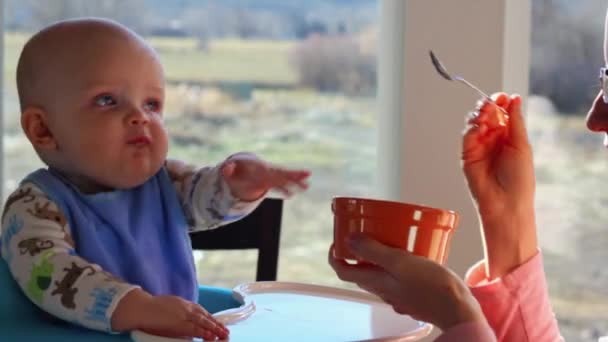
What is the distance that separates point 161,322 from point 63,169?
263 millimetres

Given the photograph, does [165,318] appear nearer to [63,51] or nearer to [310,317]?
[310,317]

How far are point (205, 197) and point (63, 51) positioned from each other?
0.24m

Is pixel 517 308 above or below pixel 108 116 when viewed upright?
below

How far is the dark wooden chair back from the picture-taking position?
5.17ft

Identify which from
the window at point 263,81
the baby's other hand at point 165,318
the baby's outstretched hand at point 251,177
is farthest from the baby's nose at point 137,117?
the window at point 263,81

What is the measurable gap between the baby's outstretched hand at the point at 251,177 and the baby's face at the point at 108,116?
0.29 ft

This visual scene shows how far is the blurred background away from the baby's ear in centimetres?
92

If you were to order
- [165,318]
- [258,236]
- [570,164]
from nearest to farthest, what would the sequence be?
[165,318]
[258,236]
[570,164]

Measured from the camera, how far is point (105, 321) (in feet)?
2.86

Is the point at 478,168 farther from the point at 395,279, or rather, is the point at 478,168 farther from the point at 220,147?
the point at 220,147

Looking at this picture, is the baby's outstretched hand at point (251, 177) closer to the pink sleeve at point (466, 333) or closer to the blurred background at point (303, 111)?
the pink sleeve at point (466, 333)

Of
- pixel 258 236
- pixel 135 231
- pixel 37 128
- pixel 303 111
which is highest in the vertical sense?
pixel 37 128

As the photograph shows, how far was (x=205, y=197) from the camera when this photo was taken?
1096 millimetres

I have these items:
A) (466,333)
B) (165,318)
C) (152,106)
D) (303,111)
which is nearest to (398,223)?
(466,333)
